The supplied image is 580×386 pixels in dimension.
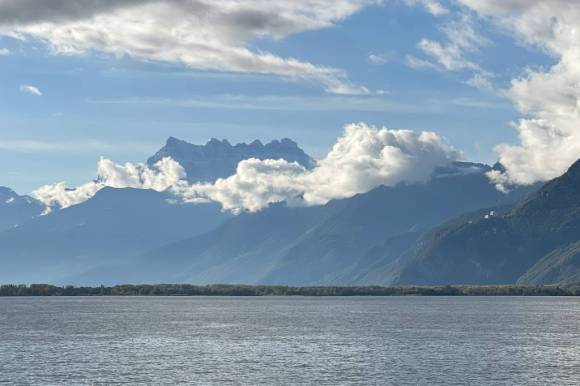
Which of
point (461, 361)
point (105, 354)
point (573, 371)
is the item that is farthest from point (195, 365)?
point (573, 371)

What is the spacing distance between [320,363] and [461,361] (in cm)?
2602

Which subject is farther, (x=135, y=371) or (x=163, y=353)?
(x=163, y=353)

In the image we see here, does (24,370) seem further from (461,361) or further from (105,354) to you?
(461,361)

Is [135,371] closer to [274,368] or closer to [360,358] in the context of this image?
[274,368]

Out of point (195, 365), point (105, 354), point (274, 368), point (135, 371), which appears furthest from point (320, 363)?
point (105, 354)

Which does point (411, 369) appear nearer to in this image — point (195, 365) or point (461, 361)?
point (461, 361)

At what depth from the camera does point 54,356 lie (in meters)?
191

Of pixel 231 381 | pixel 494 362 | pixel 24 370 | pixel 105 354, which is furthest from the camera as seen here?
pixel 105 354

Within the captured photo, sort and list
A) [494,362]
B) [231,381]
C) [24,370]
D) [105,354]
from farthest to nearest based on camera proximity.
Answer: [105,354] → [494,362] → [24,370] → [231,381]

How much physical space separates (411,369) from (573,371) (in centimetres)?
2681

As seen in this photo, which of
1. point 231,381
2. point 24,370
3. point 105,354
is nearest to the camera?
point 231,381

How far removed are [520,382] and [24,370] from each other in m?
80.4

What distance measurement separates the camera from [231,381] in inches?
6137

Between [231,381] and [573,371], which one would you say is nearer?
[231,381]
